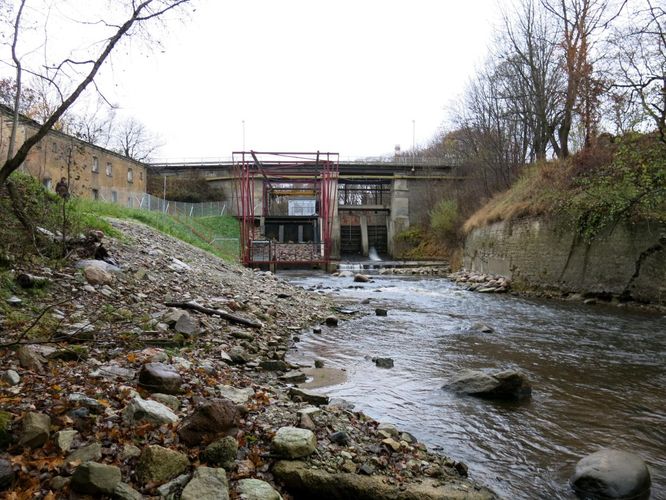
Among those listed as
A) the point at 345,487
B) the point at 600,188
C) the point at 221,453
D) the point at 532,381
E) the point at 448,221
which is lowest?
the point at 532,381

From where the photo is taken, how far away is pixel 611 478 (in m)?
3.02

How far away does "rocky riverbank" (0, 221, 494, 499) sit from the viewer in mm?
2369

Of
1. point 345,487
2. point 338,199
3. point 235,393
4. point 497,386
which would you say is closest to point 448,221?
point 338,199

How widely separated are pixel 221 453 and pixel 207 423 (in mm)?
247

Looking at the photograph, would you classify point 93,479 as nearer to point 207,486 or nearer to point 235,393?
point 207,486

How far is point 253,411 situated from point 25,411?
1.45m

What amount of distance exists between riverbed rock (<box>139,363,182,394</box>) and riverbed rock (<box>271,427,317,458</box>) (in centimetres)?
95

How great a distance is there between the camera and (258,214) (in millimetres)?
37469

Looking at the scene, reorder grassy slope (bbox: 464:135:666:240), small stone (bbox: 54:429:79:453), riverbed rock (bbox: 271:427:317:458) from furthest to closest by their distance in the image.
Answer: grassy slope (bbox: 464:135:666:240) < riverbed rock (bbox: 271:427:317:458) < small stone (bbox: 54:429:79:453)

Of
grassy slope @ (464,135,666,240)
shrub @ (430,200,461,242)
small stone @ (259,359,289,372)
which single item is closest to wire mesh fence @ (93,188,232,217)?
shrub @ (430,200,461,242)

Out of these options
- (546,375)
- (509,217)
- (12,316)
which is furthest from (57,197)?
(509,217)

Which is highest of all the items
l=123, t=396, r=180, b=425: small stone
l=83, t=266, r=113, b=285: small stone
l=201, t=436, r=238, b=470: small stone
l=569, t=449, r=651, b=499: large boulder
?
l=83, t=266, r=113, b=285: small stone

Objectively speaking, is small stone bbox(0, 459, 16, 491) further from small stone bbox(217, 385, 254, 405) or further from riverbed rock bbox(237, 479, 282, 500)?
small stone bbox(217, 385, 254, 405)

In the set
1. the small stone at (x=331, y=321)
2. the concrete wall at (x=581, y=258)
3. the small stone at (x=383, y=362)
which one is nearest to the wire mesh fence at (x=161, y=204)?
the concrete wall at (x=581, y=258)
